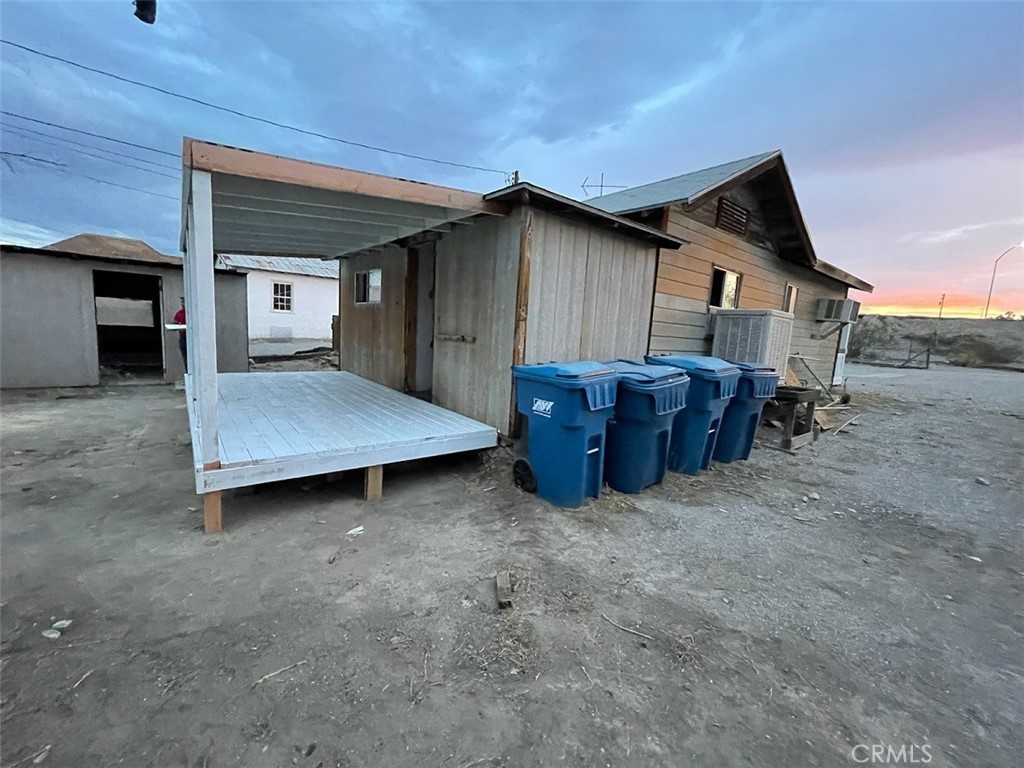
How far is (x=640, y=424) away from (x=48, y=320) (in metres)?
10.6

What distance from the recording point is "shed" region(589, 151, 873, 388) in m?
5.95

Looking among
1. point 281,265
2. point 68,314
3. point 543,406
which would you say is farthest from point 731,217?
point 281,265

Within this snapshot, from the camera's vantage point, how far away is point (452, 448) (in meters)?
4.05

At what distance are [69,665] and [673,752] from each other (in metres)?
2.44

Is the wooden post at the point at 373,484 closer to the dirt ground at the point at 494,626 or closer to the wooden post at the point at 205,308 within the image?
the dirt ground at the point at 494,626

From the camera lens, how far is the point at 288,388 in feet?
20.4

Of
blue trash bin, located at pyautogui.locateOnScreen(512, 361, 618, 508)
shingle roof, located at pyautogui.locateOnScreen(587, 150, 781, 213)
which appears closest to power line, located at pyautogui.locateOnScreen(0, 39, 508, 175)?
shingle roof, located at pyautogui.locateOnScreen(587, 150, 781, 213)

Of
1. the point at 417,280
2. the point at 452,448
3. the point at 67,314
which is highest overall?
the point at 417,280

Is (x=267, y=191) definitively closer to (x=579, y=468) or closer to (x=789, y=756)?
(x=579, y=468)

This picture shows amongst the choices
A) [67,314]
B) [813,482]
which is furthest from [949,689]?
[67,314]

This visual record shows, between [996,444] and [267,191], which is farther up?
[267,191]

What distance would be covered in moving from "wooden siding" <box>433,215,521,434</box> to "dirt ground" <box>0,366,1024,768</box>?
3.30 ft

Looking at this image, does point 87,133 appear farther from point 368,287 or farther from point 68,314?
point 368,287

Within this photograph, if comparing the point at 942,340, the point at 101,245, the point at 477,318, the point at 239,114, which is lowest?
the point at 477,318
